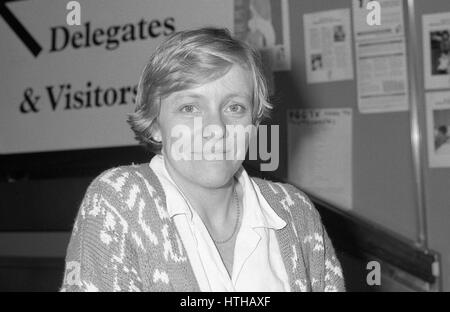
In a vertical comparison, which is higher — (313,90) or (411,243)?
(313,90)

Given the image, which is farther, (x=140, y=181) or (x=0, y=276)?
(x=0, y=276)

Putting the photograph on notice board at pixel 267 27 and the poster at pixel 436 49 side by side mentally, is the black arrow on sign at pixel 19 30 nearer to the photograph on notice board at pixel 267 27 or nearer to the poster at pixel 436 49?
the photograph on notice board at pixel 267 27

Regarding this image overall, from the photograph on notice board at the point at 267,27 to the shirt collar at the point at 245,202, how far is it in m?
0.95

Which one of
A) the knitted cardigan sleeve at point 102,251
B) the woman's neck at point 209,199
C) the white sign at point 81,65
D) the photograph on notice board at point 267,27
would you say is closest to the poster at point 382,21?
the photograph on notice board at point 267,27

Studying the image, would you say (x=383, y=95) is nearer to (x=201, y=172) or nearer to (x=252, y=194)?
(x=252, y=194)

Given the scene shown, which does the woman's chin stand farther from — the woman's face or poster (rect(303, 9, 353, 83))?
poster (rect(303, 9, 353, 83))

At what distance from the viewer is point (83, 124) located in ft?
5.49

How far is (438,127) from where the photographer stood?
62.9 inches

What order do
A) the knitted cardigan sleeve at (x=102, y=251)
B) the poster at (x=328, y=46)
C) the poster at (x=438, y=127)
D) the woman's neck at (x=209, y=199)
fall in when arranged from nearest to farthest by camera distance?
the knitted cardigan sleeve at (x=102, y=251)
the woman's neck at (x=209, y=199)
the poster at (x=438, y=127)
the poster at (x=328, y=46)

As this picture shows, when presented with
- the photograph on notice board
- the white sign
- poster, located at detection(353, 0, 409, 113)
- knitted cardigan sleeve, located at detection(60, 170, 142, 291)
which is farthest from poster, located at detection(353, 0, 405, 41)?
knitted cardigan sleeve, located at detection(60, 170, 142, 291)

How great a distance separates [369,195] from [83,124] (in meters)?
0.87

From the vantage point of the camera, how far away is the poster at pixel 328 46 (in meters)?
1.69

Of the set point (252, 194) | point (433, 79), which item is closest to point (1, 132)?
point (252, 194)

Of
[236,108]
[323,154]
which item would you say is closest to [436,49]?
[323,154]
